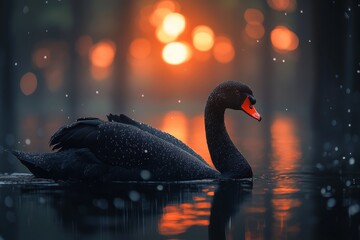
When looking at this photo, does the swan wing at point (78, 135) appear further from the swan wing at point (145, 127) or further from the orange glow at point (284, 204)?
the orange glow at point (284, 204)

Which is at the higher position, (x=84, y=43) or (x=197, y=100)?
(x=84, y=43)

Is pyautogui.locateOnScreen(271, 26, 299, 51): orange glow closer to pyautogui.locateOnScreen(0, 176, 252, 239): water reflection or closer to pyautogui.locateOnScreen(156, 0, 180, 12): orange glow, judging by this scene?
pyautogui.locateOnScreen(156, 0, 180, 12): orange glow

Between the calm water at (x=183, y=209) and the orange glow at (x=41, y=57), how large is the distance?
4205 centimetres

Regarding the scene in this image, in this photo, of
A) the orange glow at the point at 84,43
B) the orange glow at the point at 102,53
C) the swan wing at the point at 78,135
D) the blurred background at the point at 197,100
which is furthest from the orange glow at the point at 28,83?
the swan wing at the point at 78,135

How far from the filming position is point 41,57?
54.5 meters

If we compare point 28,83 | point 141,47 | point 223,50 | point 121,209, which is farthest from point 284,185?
point 223,50

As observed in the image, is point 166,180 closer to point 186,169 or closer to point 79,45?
point 186,169

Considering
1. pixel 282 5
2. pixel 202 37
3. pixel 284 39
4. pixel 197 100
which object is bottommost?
pixel 197 100

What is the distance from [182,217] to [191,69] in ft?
185

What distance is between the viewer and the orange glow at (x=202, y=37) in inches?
2441

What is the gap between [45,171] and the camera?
11242mm

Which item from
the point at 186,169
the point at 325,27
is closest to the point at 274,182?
the point at 186,169

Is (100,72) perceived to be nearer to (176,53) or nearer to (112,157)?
(176,53)

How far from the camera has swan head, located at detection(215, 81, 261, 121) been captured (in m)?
11.6
